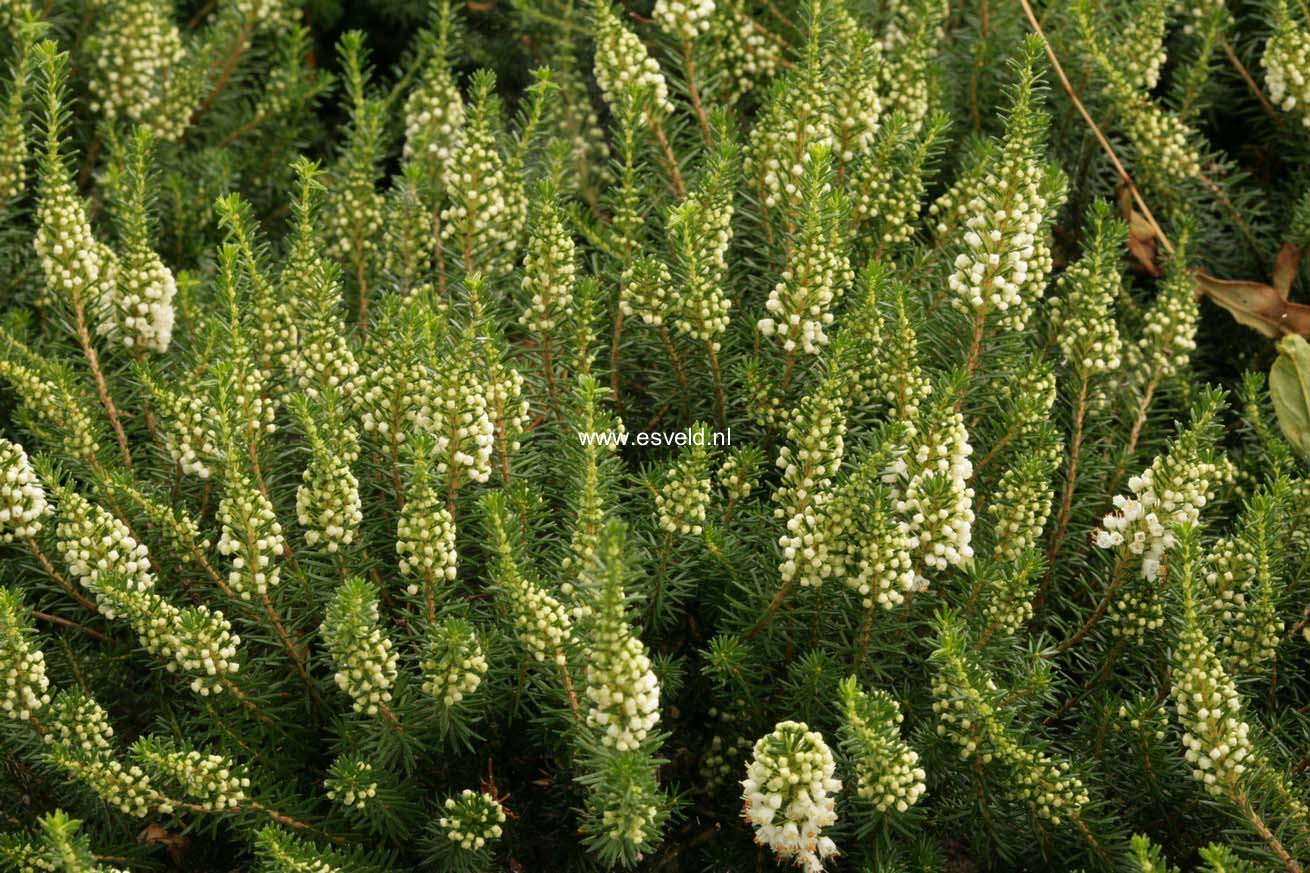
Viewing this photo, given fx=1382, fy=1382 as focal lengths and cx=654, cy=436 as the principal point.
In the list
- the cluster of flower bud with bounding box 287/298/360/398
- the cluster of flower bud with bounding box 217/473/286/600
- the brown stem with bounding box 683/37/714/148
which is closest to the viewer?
the cluster of flower bud with bounding box 217/473/286/600

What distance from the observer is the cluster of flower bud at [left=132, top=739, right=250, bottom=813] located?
211 centimetres

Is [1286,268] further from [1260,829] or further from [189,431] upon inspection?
[189,431]

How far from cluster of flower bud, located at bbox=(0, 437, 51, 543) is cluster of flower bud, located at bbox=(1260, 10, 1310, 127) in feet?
9.14

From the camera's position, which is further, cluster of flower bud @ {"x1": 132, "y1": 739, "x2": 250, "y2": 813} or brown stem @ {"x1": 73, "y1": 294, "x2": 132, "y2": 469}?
brown stem @ {"x1": 73, "y1": 294, "x2": 132, "y2": 469}

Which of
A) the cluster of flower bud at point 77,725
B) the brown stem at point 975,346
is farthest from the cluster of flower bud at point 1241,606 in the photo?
the cluster of flower bud at point 77,725

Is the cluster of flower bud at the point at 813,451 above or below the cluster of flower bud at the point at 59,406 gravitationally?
above

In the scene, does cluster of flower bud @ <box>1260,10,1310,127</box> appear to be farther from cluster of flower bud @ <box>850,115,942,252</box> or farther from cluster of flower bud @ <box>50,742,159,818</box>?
cluster of flower bud @ <box>50,742,159,818</box>

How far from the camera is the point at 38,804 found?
2.49m

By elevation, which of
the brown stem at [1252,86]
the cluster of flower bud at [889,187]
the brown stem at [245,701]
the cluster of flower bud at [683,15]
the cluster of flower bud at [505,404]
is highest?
the cluster of flower bud at [683,15]

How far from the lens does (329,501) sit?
2.32 metres

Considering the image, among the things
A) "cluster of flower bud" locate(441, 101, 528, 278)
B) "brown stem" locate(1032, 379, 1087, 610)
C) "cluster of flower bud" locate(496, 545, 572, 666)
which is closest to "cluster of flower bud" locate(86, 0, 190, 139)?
"cluster of flower bud" locate(441, 101, 528, 278)

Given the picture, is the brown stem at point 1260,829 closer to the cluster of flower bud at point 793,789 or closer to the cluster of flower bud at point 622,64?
the cluster of flower bud at point 793,789

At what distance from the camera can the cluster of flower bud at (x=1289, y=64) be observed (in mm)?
3141

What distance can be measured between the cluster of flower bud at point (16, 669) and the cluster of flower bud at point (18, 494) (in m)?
0.20
